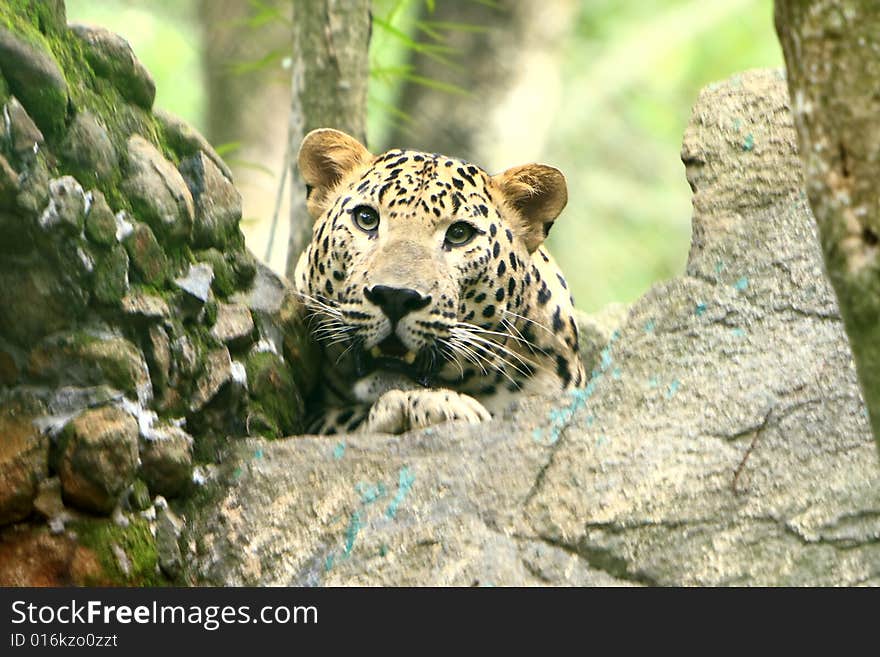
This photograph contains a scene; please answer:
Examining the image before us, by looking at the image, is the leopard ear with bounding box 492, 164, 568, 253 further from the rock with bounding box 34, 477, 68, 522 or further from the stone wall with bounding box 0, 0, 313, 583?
the rock with bounding box 34, 477, 68, 522

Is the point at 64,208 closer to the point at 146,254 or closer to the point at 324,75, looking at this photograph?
the point at 146,254

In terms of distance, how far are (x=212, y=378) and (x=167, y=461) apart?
1.47 ft

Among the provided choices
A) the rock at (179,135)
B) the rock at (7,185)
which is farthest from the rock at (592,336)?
the rock at (7,185)

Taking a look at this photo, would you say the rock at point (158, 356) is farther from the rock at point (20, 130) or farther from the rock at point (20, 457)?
the rock at point (20, 130)

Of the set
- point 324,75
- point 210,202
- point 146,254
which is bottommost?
point 146,254

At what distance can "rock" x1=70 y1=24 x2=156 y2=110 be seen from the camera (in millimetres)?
4980

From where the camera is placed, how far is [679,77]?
1997 centimetres

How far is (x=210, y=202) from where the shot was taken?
17.5 feet

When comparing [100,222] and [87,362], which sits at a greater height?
[100,222]

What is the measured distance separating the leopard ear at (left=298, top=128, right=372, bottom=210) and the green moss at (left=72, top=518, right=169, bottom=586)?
2.37m

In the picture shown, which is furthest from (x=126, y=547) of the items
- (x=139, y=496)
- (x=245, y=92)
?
(x=245, y=92)
